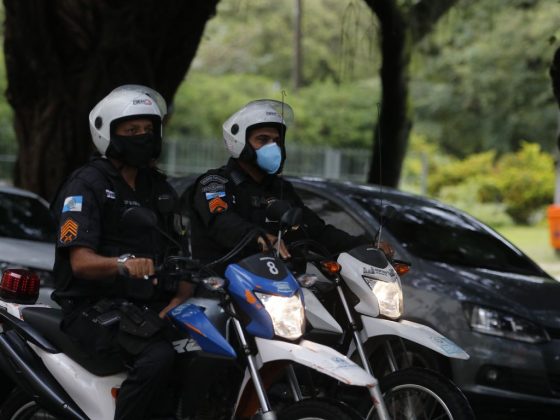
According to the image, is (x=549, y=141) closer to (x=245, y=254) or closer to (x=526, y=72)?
(x=526, y=72)

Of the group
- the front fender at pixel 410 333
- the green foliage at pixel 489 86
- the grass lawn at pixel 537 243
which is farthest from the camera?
the green foliage at pixel 489 86

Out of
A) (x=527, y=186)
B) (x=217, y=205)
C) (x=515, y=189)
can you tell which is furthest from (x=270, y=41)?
(x=217, y=205)

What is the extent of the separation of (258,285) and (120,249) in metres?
0.70

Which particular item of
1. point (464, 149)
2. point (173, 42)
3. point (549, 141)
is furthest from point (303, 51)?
point (173, 42)

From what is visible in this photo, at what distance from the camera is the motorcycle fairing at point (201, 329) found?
14.3 feet

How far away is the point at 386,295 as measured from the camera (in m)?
4.89

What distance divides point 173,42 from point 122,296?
6.16 metres

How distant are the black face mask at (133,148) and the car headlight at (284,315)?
2.83 ft

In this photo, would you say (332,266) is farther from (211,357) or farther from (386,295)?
(211,357)

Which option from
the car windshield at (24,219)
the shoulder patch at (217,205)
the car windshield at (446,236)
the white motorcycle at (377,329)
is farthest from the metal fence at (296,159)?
the white motorcycle at (377,329)

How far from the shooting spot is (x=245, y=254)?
5.26 metres

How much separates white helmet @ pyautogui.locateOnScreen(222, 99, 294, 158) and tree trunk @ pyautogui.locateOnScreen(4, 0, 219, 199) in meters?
4.49

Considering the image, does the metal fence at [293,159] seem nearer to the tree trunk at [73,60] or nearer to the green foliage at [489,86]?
the green foliage at [489,86]

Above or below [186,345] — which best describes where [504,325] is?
below
